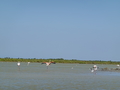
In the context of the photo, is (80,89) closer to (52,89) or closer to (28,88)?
(52,89)

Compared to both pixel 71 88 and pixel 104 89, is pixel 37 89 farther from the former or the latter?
pixel 104 89

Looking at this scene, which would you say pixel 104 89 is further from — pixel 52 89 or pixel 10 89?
pixel 10 89

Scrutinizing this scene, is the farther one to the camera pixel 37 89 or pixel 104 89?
pixel 104 89

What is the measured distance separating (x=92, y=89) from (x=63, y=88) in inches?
76.7

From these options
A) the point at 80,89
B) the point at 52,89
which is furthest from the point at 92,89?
the point at 52,89

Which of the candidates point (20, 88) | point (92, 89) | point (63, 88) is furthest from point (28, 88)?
point (92, 89)

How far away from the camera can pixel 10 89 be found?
18391 mm

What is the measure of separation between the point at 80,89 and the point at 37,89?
2.92 meters

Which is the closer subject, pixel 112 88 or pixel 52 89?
pixel 52 89

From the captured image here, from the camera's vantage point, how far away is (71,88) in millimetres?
19875

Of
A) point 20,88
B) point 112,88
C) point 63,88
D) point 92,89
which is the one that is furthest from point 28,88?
point 112,88

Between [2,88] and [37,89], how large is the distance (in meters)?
2.21

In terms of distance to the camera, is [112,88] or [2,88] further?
[112,88]

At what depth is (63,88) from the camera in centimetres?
1972
